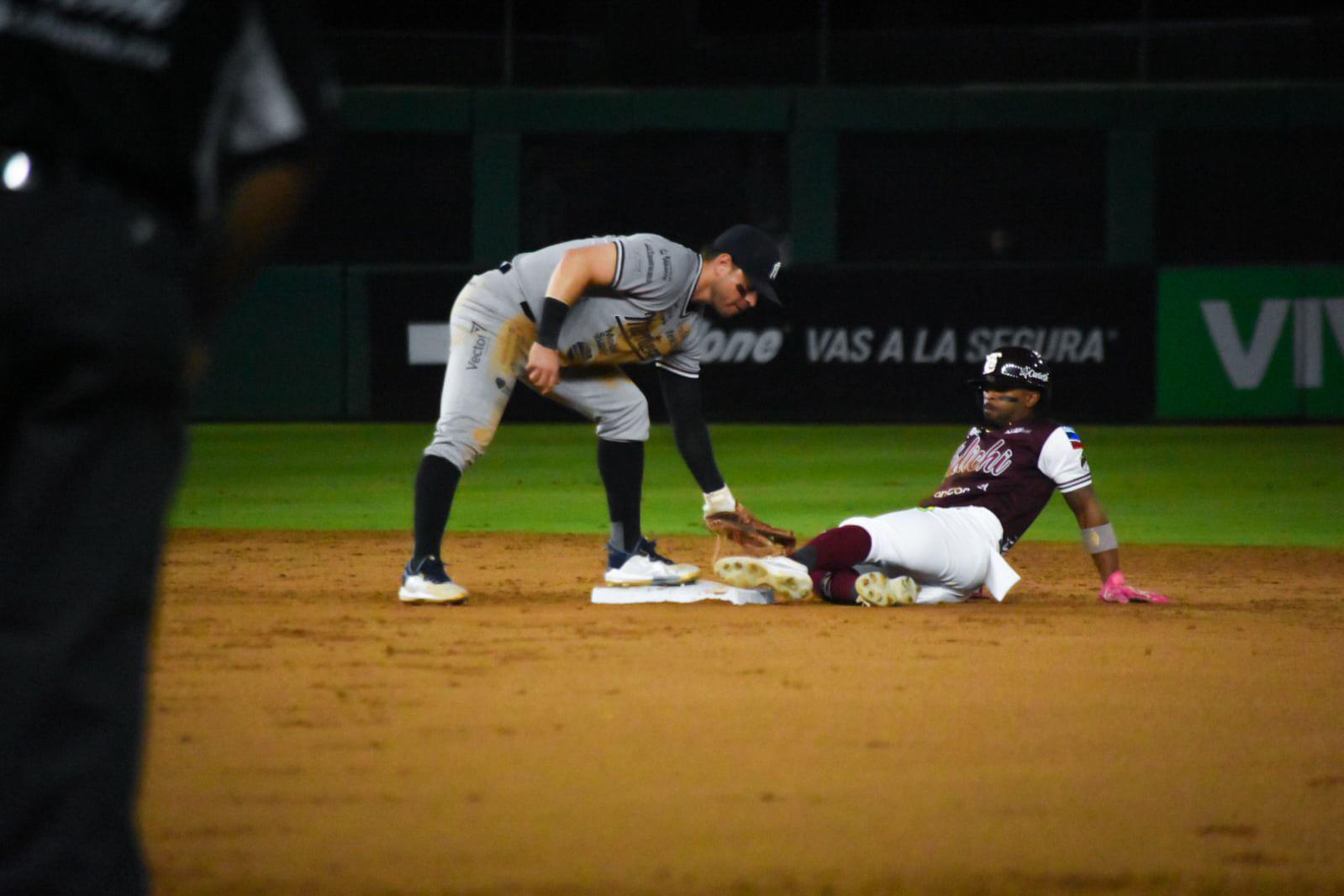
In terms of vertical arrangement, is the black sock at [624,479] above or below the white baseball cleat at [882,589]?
above

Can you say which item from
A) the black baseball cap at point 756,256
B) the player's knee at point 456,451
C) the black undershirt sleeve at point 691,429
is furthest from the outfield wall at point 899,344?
the player's knee at point 456,451

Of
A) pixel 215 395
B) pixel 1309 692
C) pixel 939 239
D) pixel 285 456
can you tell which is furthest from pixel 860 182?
pixel 1309 692

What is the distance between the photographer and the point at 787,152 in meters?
24.3

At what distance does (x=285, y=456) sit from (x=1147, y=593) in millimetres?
10012

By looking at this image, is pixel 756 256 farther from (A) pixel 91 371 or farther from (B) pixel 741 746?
(A) pixel 91 371

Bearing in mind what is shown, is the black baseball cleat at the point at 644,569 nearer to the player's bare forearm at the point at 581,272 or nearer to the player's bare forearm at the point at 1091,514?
the player's bare forearm at the point at 581,272

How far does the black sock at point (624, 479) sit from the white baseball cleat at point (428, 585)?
818 millimetres

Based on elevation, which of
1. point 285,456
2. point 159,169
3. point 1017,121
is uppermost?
point 1017,121

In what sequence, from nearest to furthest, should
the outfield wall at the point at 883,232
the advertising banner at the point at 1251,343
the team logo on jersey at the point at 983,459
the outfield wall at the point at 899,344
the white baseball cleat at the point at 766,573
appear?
the white baseball cleat at the point at 766,573 → the team logo on jersey at the point at 983,459 → the advertising banner at the point at 1251,343 → the outfield wall at the point at 899,344 → the outfield wall at the point at 883,232

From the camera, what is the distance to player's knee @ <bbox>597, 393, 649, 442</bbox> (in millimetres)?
7156

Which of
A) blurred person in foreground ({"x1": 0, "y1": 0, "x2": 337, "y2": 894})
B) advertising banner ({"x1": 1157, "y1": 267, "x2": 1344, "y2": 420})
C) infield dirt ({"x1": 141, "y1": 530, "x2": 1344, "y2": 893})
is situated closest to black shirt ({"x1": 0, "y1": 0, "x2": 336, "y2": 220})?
blurred person in foreground ({"x1": 0, "y1": 0, "x2": 337, "y2": 894})

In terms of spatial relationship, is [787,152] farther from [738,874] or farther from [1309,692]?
[738,874]

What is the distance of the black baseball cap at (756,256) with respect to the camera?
22.6ft

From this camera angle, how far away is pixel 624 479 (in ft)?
23.5
